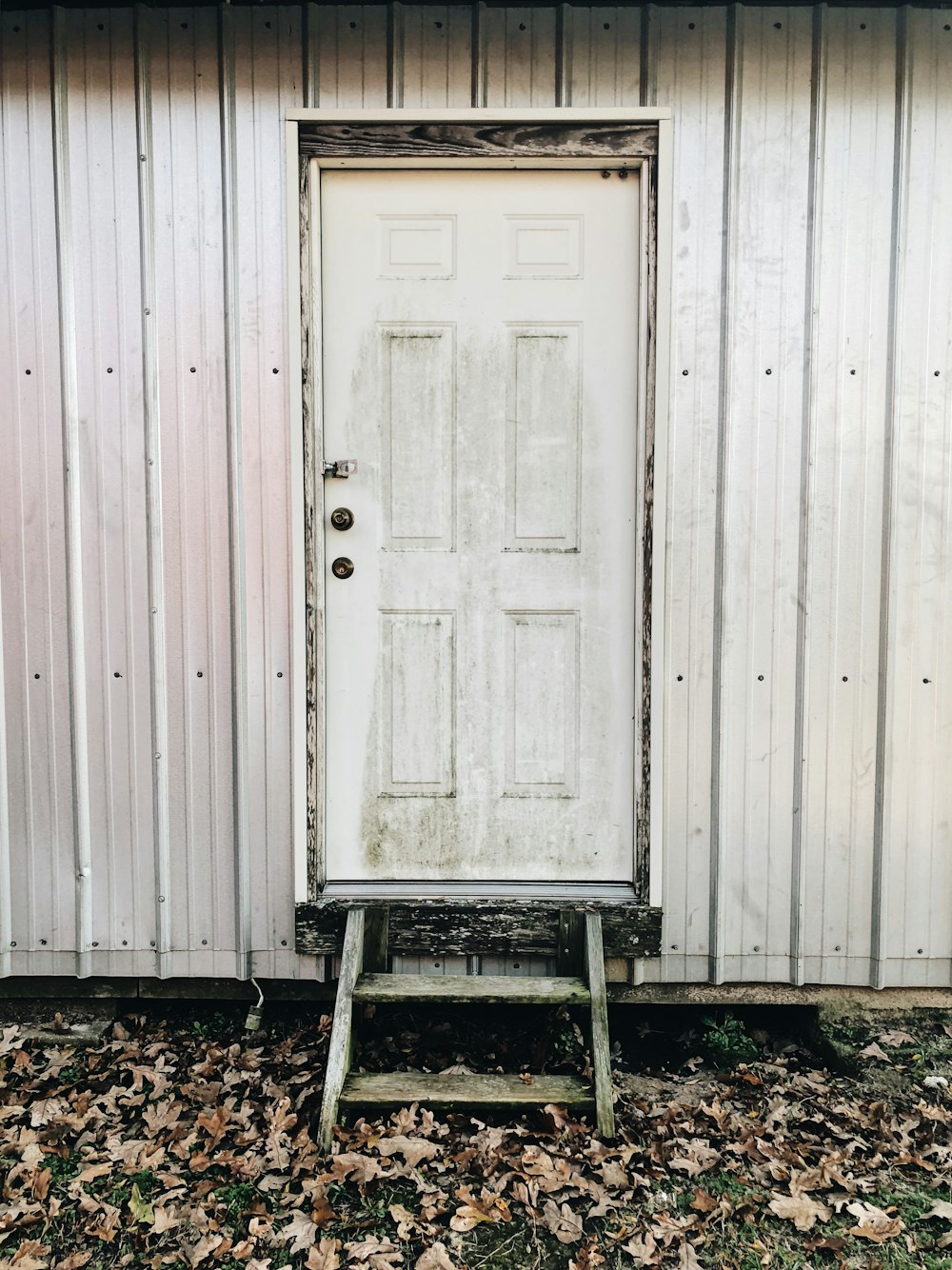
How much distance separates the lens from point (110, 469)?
3129 millimetres

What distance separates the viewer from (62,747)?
126 inches

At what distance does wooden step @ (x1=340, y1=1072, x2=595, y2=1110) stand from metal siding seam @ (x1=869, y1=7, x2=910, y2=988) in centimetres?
117

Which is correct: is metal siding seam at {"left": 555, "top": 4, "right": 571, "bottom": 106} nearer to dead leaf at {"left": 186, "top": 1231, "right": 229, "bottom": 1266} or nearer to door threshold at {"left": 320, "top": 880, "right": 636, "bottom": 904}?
door threshold at {"left": 320, "top": 880, "right": 636, "bottom": 904}

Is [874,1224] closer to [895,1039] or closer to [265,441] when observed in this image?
[895,1039]

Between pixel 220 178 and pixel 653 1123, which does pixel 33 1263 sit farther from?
pixel 220 178

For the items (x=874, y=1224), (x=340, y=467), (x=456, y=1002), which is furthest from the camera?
(x=340, y=467)

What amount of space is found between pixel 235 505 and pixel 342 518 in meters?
0.36

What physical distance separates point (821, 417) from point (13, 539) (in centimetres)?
274

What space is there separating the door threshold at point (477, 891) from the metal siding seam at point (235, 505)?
1.00 ft

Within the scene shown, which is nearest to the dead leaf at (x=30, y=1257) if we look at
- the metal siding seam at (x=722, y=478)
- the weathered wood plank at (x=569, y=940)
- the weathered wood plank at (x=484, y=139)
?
the weathered wood plank at (x=569, y=940)

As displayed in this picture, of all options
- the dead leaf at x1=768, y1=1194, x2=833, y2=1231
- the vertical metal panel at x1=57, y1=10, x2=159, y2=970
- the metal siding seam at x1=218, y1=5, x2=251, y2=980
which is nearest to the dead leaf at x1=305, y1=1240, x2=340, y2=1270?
the metal siding seam at x1=218, y1=5, x2=251, y2=980

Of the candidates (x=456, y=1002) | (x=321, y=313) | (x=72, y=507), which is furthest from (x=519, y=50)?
(x=456, y=1002)

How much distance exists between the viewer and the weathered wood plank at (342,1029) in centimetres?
268

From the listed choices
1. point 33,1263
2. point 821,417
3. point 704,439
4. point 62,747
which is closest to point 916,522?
point 821,417
